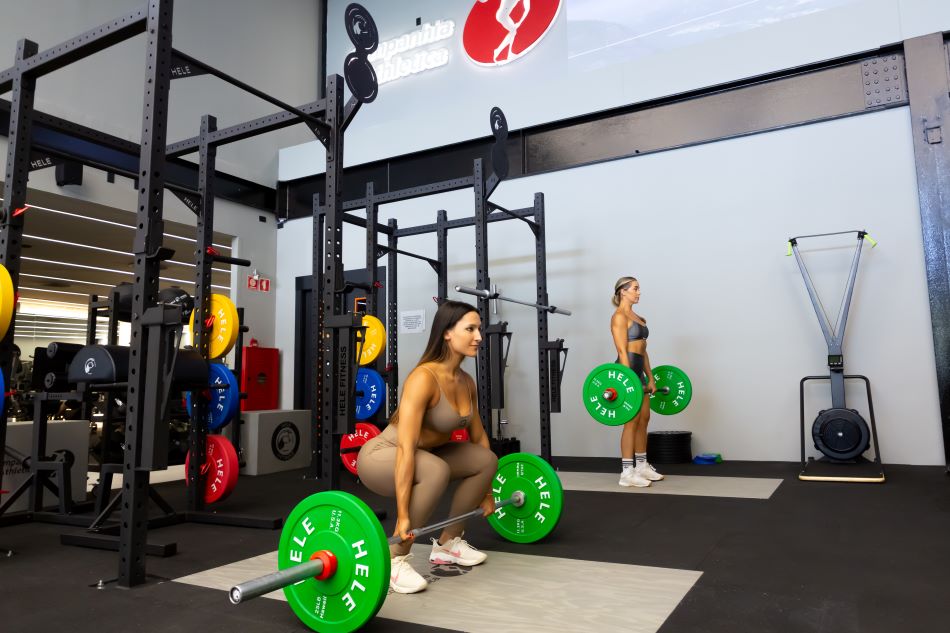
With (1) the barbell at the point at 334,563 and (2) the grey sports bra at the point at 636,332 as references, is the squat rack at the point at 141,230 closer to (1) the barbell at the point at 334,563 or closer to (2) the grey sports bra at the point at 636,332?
(1) the barbell at the point at 334,563

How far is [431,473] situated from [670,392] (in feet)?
8.83

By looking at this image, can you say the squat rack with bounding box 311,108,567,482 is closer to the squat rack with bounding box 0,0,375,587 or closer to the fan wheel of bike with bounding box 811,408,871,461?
the squat rack with bounding box 0,0,375,587

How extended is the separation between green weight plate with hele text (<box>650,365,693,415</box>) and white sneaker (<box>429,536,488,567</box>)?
2.31 metres

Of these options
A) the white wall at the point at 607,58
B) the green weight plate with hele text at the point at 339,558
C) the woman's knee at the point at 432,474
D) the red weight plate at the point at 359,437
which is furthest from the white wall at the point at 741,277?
the green weight plate with hele text at the point at 339,558

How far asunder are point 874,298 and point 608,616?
11.7 feet

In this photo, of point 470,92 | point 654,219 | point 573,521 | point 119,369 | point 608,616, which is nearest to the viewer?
point 608,616

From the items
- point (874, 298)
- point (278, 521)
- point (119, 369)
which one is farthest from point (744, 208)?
point (119, 369)

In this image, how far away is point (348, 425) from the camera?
267 centimetres

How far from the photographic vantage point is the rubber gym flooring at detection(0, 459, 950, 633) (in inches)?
63.7

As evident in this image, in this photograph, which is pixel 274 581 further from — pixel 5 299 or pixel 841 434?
pixel 841 434

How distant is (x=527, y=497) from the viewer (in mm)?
2408

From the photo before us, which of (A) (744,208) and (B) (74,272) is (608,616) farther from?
(B) (74,272)

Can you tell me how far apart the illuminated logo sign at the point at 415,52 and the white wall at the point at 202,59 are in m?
1.00

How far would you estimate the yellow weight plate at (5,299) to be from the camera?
2.33 meters
